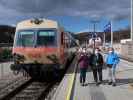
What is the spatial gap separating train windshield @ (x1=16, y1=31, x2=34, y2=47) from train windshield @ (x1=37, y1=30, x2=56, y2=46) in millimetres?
428

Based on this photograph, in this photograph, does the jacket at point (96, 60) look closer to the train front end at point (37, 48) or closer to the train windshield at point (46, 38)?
the train front end at point (37, 48)

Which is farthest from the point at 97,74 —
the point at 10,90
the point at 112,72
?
the point at 10,90

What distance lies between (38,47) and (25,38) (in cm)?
99

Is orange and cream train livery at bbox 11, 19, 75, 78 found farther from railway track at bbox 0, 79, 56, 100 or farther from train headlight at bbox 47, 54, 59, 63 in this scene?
railway track at bbox 0, 79, 56, 100

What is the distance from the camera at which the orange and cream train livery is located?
784 inches

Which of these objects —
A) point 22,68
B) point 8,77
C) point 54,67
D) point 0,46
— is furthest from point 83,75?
point 0,46

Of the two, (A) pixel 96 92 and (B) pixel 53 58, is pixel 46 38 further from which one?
(A) pixel 96 92

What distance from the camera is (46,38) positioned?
799 inches

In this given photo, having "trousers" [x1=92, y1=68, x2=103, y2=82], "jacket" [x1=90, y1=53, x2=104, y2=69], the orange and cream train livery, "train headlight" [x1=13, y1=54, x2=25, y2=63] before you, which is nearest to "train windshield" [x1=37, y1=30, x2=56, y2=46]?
the orange and cream train livery

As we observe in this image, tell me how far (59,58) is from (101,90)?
6405 millimetres

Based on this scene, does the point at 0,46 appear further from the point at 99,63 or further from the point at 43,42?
the point at 99,63

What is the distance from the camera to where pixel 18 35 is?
20.6 m

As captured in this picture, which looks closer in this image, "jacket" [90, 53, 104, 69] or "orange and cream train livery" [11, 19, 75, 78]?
"jacket" [90, 53, 104, 69]

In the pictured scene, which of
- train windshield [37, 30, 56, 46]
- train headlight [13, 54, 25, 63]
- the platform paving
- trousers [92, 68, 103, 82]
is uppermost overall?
train windshield [37, 30, 56, 46]
